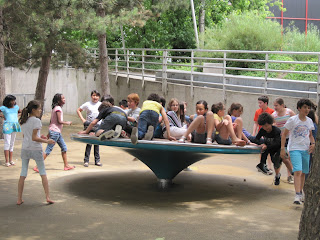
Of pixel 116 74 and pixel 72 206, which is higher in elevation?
pixel 116 74

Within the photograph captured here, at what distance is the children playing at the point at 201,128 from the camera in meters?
9.39

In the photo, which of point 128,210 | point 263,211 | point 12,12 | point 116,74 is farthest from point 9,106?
point 116,74

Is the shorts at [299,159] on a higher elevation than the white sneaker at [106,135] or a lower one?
lower

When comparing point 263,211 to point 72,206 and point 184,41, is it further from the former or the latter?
point 184,41

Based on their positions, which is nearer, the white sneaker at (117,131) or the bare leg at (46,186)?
the bare leg at (46,186)

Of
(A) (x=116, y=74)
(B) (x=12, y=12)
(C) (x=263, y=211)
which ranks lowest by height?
(C) (x=263, y=211)

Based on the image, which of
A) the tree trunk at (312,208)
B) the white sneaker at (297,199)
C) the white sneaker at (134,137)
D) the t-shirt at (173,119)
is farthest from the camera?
the t-shirt at (173,119)

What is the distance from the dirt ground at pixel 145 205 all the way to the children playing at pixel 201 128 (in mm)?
960

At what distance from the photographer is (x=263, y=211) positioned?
27.9ft

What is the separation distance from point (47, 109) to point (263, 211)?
69.0 ft

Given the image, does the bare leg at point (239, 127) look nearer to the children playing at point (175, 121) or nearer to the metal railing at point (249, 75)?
the children playing at point (175, 121)

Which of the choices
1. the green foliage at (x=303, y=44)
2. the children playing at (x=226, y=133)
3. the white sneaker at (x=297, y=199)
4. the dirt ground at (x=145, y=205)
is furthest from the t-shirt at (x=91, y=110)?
the green foliage at (x=303, y=44)

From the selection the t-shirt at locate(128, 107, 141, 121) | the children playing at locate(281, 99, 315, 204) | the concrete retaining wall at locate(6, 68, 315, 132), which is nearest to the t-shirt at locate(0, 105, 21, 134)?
the t-shirt at locate(128, 107, 141, 121)

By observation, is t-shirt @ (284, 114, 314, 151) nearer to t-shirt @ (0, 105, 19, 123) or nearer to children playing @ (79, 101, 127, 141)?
children playing @ (79, 101, 127, 141)
